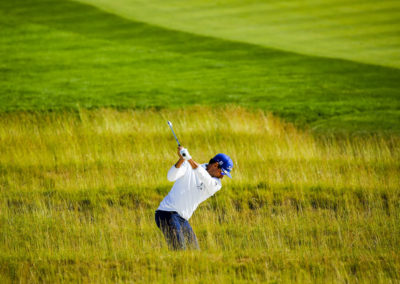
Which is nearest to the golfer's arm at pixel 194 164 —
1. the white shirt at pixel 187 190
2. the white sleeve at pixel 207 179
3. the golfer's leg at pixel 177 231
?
the white sleeve at pixel 207 179

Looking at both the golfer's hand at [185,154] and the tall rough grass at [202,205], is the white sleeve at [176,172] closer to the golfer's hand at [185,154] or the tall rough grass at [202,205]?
the golfer's hand at [185,154]

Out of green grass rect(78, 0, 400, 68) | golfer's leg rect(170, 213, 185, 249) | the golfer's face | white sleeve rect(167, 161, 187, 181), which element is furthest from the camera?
green grass rect(78, 0, 400, 68)

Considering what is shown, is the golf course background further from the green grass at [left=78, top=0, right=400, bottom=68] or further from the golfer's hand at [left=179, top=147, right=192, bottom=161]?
the golfer's hand at [left=179, top=147, right=192, bottom=161]

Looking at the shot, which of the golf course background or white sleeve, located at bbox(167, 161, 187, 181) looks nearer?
white sleeve, located at bbox(167, 161, 187, 181)

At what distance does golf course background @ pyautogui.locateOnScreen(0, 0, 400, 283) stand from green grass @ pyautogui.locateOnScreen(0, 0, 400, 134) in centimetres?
10

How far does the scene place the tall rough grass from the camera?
7.74m

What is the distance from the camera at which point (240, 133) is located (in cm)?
1636

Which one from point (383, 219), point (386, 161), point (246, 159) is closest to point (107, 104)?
point (246, 159)

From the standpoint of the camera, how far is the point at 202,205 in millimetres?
11383

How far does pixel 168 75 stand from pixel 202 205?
1432 cm

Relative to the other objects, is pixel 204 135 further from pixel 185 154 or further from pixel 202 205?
pixel 185 154

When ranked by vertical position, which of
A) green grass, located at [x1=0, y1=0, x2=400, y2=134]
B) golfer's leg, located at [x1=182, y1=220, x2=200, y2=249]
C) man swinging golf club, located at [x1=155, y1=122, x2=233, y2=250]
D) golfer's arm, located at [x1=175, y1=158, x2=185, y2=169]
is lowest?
golfer's leg, located at [x1=182, y1=220, x2=200, y2=249]

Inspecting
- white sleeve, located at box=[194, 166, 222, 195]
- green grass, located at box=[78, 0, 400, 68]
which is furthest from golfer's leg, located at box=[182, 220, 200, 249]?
green grass, located at box=[78, 0, 400, 68]

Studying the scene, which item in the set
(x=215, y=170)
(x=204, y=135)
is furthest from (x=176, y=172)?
(x=204, y=135)
